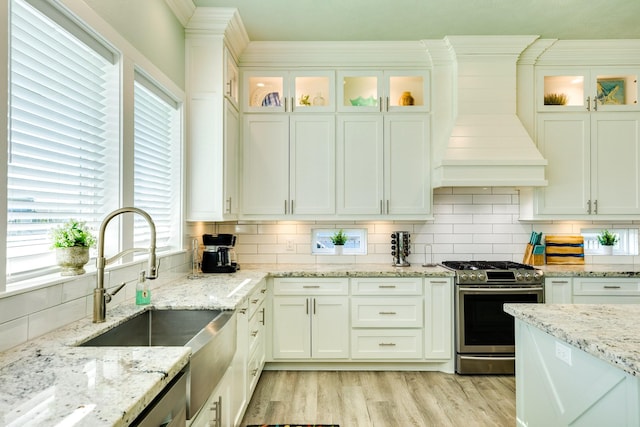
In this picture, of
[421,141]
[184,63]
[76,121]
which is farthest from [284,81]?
[76,121]

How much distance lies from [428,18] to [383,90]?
69 cm

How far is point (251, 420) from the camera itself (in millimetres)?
2523

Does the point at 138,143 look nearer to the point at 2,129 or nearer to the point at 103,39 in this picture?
the point at 103,39

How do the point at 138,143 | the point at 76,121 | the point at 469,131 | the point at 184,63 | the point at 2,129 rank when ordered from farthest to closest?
the point at 469,131 < the point at 184,63 < the point at 138,143 < the point at 76,121 < the point at 2,129

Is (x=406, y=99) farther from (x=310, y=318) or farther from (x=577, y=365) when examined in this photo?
(x=577, y=365)

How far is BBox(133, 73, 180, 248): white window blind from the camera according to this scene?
2.44m

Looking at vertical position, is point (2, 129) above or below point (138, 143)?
below

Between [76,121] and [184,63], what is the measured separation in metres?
1.46

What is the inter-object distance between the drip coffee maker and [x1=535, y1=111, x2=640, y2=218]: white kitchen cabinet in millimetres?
2753

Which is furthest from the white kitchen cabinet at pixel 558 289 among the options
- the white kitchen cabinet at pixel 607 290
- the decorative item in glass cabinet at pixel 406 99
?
the decorative item in glass cabinet at pixel 406 99

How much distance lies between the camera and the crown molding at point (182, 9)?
9.03 feet

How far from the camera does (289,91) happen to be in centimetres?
360

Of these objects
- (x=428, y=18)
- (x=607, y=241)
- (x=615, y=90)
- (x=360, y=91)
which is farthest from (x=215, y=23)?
(x=607, y=241)

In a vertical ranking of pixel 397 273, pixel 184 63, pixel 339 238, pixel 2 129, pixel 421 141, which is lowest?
pixel 397 273
